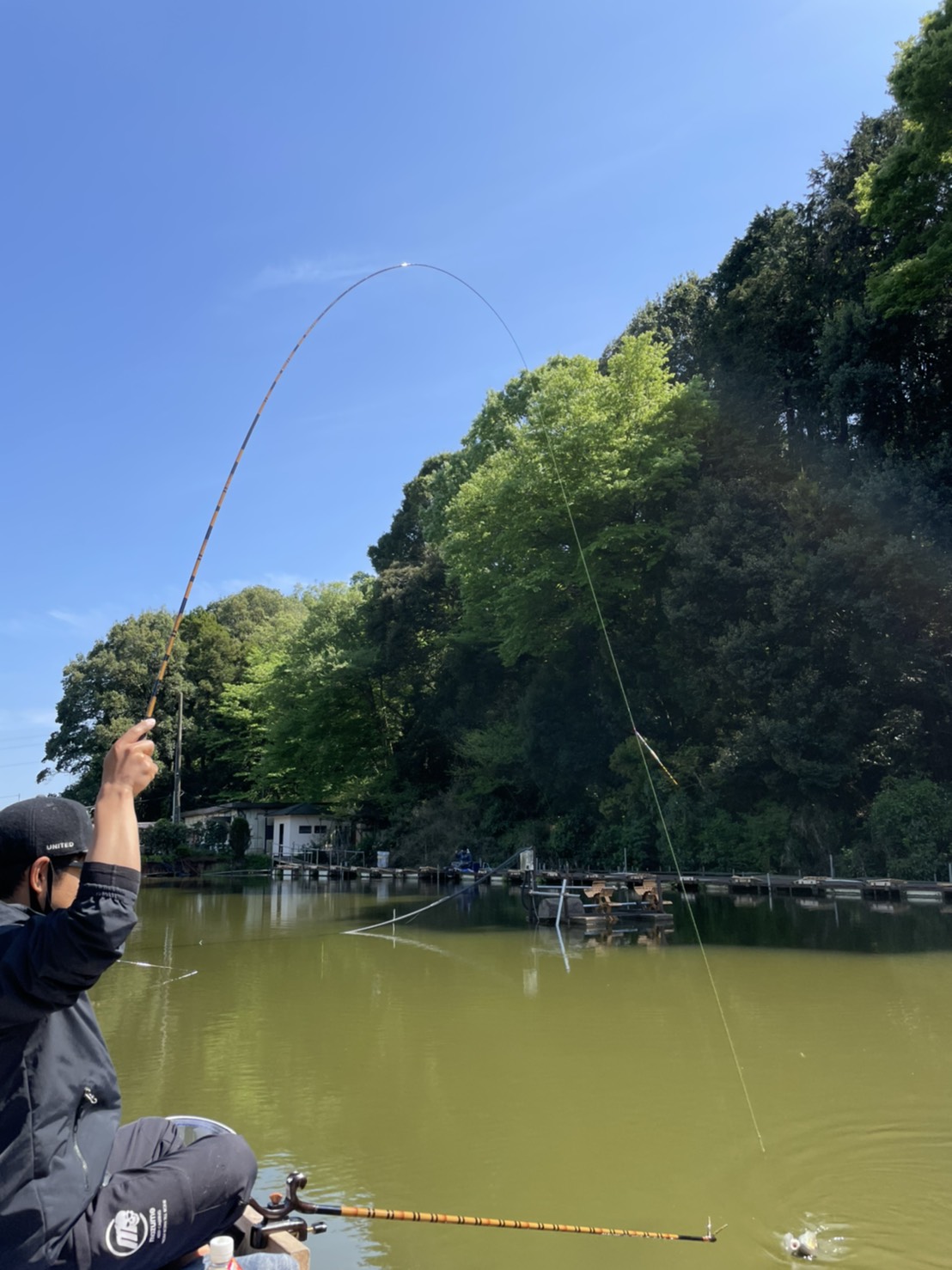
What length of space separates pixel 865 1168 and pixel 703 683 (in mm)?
23691

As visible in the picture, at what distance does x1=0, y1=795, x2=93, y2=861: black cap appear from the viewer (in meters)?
2.43

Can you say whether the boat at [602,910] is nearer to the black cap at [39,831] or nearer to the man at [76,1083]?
the man at [76,1083]

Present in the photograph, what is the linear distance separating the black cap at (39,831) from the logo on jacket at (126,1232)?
91 cm

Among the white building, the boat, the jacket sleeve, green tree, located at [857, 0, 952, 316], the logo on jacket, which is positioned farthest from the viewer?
the white building

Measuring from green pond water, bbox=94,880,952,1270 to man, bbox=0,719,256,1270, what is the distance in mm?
2744

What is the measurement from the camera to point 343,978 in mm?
13531

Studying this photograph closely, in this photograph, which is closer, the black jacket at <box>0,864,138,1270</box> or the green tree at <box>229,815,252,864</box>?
the black jacket at <box>0,864,138,1270</box>

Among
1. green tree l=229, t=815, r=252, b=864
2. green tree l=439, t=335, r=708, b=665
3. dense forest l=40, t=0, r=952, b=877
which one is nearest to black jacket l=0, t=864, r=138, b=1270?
dense forest l=40, t=0, r=952, b=877

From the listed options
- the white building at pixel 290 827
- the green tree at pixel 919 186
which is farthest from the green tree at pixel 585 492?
the white building at pixel 290 827

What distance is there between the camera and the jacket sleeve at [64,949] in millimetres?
2123

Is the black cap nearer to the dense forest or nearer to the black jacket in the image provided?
the black jacket

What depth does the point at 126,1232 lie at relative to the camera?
7.77 feet

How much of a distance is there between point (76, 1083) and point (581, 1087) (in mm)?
6057

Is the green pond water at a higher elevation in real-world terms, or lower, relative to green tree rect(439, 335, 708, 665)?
lower
